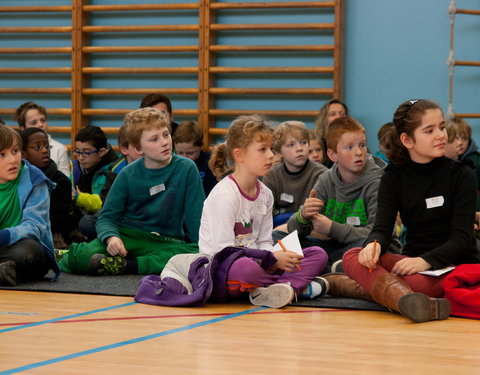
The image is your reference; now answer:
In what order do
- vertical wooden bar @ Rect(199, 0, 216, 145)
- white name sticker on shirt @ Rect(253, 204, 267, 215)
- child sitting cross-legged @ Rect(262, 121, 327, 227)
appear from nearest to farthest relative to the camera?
1. white name sticker on shirt @ Rect(253, 204, 267, 215)
2. child sitting cross-legged @ Rect(262, 121, 327, 227)
3. vertical wooden bar @ Rect(199, 0, 216, 145)

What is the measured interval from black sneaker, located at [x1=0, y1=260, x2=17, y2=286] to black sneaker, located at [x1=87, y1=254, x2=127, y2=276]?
450 mm

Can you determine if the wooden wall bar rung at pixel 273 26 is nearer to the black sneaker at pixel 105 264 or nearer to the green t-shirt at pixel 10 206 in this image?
the black sneaker at pixel 105 264

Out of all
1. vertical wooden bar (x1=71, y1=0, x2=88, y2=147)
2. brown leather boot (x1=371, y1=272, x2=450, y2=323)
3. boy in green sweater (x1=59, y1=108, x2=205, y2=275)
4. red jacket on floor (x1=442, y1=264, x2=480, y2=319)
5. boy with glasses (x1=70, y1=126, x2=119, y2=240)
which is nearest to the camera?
brown leather boot (x1=371, y1=272, x2=450, y2=323)

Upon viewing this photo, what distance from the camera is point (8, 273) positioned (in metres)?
3.14

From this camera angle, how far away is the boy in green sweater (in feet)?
11.7

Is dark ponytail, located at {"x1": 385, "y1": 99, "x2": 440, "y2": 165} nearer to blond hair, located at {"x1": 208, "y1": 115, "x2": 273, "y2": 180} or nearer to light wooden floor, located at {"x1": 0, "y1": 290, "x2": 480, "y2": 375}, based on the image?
blond hair, located at {"x1": 208, "y1": 115, "x2": 273, "y2": 180}

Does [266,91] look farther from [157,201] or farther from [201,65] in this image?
[157,201]

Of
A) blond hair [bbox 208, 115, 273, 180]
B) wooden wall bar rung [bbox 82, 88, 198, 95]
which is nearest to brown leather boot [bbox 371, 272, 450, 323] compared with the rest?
blond hair [bbox 208, 115, 273, 180]

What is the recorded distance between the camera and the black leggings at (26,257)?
3.21 metres

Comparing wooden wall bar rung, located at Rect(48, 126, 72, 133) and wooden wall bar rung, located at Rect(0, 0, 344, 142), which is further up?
wooden wall bar rung, located at Rect(0, 0, 344, 142)

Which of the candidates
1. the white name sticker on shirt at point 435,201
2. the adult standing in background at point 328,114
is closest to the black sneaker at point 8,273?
the white name sticker on shirt at point 435,201

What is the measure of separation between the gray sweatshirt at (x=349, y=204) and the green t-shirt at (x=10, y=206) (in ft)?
3.75

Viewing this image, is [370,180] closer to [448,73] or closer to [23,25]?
[448,73]

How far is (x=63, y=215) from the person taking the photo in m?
4.50
